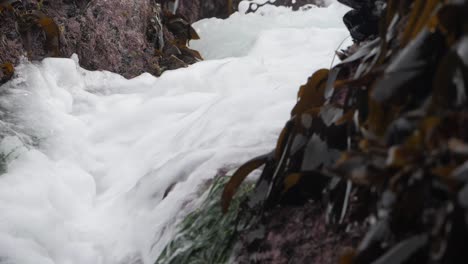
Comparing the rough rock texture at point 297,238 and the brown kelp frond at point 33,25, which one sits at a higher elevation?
the brown kelp frond at point 33,25

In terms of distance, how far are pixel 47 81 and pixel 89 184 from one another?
1229 millimetres

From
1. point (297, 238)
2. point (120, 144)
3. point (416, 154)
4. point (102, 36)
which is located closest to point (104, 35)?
point (102, 36)

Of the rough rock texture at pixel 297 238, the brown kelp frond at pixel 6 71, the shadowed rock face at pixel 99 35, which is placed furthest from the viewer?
the shadowed rock face at pixel 99 35

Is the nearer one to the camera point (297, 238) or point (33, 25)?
point (297, 238)

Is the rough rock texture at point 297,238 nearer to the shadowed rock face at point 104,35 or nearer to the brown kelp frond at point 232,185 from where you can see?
the brown kelp frond at point 232,185

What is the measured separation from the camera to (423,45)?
1059mm

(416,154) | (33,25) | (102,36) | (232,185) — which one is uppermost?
(33,25)

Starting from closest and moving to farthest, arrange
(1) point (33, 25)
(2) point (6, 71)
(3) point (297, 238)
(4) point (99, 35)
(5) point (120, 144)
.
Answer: (3) point (297, 238) < (5) point (120, 144) < (2) point (6, 71) < (1) point (33, 25) < (4) point (99, 35)

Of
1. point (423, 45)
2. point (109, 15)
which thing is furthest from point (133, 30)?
point (423, 45)

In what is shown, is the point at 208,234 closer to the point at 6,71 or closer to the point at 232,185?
the point at 232,185

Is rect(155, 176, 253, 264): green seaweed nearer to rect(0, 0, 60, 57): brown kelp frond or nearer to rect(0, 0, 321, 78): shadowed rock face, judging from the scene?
rect(0, 0, 321, 78): shadowed rock face

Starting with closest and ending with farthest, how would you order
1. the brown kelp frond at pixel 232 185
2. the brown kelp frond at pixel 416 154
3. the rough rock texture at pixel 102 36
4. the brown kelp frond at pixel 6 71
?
1. the brown kelp frond at pixel 416 154
2. the brown kelp frond at pixel 232 185
3. the brown kelp frond at pixel 6 71
4. the rough rock texture at pixel 102 36

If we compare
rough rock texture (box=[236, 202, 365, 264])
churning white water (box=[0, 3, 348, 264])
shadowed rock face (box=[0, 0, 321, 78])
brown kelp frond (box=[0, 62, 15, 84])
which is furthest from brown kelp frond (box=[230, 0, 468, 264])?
shadowed rock face (box=[0, 0, 321, 78])

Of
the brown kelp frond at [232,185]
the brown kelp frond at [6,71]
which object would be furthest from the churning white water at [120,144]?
the brown kelp frond at [232,185]
